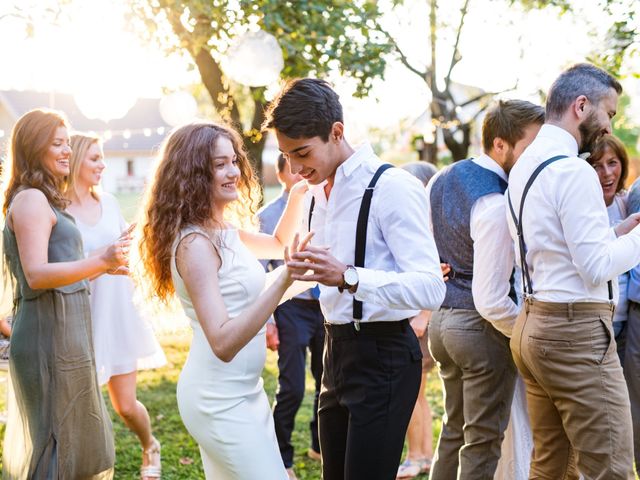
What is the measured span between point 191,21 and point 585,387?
4870 mm

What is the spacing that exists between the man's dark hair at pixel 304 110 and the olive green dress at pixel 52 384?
1606 mm

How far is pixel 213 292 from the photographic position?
9.43 feet

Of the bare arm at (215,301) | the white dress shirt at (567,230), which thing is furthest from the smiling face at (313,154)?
the white dress shirt at (567,230)

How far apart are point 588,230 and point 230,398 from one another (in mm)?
1439

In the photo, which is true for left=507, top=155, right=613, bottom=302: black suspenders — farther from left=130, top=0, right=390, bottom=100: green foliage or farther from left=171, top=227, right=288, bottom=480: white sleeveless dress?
left=130, top=0, right=390, bottom=100: green foliage

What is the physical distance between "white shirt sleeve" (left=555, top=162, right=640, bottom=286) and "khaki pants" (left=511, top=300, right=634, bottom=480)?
188mm

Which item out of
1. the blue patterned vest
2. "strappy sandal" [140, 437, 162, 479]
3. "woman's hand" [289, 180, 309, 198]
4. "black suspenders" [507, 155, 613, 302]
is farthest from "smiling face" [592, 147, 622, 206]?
"strappy sandal" [140, 437, 162, 479]

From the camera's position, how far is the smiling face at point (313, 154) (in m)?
2.97

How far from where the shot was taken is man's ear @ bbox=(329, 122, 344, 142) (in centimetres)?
301

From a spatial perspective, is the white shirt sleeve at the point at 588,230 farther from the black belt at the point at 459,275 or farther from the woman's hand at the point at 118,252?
the woman's hand at the point at 118,252

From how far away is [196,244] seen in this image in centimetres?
295

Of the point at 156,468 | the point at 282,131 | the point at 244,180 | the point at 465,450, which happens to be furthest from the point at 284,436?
the point at 282,131

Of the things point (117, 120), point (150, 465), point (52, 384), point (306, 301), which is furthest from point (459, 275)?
point (117, 120)

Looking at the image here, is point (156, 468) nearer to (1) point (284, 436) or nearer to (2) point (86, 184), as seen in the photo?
(1) point (284, 436)
